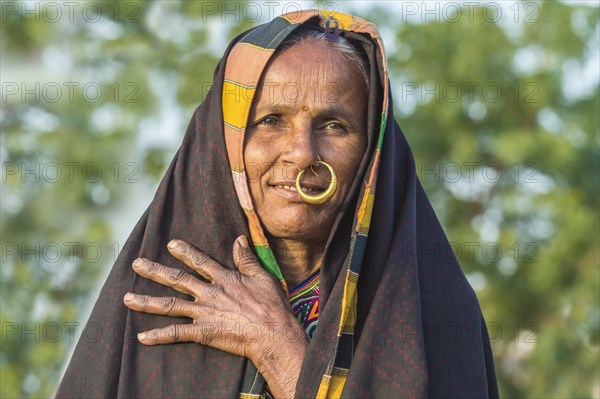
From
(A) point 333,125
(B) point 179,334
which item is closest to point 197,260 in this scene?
(B) point 179,334

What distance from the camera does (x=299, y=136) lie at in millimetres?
2887

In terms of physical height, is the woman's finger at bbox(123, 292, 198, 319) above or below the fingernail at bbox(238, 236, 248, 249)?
below

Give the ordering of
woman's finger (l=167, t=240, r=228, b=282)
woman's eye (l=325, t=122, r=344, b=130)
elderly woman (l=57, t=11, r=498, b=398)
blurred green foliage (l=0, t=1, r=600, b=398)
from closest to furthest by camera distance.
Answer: elderly woman (l=57, t=11, r=498, b=398)
woman's finger (l=167, t=240, r=228, b=282)
woman's eye (l=325, t=122, r=344, b=130)
blurred green foliage (l=0, t=1, r=600, b=398)

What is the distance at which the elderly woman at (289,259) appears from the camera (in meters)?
2.77

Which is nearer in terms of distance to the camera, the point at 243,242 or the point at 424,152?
the point at 243,242

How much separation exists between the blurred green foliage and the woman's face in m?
7.49

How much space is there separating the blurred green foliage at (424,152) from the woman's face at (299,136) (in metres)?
7.49

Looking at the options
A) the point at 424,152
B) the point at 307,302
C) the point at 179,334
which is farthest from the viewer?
the point at 424,152

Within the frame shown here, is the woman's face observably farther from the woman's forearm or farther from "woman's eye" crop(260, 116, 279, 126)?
the woman's forearm

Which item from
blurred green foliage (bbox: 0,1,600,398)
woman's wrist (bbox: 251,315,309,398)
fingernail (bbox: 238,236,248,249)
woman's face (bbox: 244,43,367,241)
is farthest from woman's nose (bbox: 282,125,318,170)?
blurred green foliage (bbox: 0,1,600,398)

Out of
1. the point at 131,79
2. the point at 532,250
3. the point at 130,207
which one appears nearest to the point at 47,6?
the point at 131,79

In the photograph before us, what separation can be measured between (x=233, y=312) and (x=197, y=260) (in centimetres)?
19

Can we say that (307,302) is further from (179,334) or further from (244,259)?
(179,334)

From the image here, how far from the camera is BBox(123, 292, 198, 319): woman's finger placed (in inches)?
111
